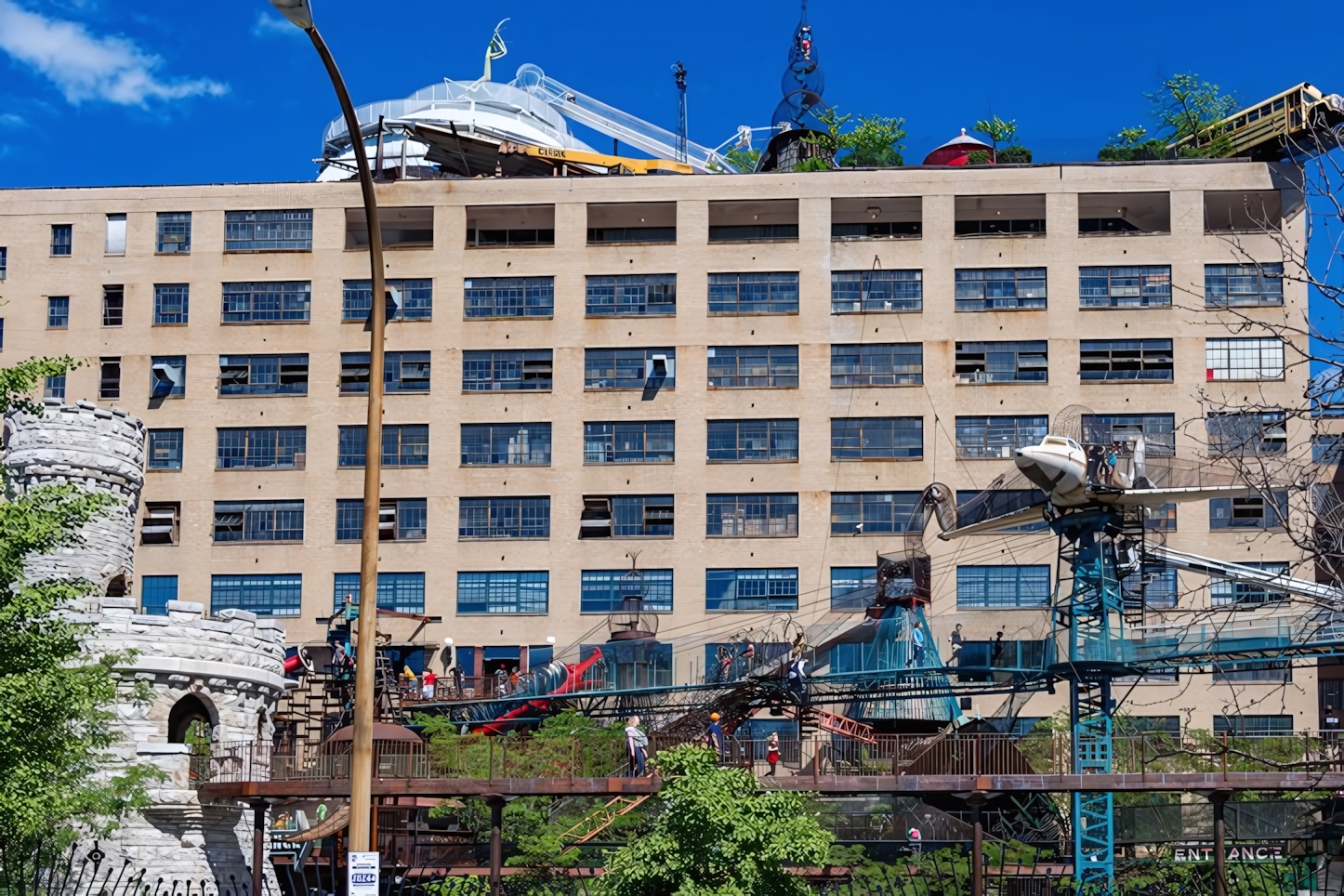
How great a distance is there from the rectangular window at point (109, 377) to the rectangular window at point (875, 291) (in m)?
30.0

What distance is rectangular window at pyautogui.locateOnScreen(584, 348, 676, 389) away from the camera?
2749 inches

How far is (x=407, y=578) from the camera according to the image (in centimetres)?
6894

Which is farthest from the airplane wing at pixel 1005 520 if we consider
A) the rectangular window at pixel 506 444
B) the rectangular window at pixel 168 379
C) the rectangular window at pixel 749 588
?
the rectangular window at pixel 168 379

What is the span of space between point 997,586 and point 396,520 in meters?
24.3

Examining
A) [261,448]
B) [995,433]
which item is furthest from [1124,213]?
[261,448]

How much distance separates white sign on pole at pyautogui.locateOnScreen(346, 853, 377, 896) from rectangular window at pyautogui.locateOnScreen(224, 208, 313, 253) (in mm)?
56505

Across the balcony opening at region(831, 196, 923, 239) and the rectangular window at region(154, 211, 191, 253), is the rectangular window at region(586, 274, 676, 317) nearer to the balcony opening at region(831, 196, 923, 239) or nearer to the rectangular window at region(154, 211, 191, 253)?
the balcony opening at region(831, 196, 923, 239)

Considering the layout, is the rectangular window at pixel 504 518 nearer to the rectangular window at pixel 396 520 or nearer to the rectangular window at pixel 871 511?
the rectangular window at pixel 396 520

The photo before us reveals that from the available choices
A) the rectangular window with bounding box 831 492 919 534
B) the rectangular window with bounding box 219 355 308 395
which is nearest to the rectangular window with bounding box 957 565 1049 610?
the rectangular window with bounding box 831 492 919 534

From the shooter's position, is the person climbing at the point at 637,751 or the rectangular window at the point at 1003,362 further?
the rectangular window at the point at 1003,362

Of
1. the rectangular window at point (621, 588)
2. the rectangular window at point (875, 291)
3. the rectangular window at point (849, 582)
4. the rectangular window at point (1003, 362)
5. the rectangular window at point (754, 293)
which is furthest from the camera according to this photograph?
the rectangular window at point (754, 293)

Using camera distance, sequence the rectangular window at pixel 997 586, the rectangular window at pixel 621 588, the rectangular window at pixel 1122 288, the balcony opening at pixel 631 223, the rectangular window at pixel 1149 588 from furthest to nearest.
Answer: the balcony opening at pixel 631 223, the rectangular window at pixel 1122 288, the rectangular window at pixel 621 588, the rectangular window at pixel 997 586, the rectangular window at pixel 1149 588

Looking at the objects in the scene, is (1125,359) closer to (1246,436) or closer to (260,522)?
(260,522)

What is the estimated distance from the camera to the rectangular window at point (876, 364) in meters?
69.5
